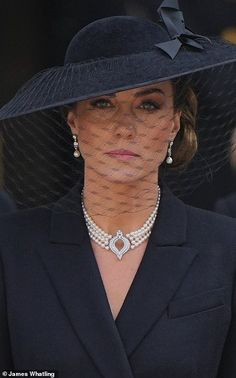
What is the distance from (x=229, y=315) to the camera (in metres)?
1.63

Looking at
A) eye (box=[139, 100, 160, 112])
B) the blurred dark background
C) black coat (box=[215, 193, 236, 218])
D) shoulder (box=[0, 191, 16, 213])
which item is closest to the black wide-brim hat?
eye (box=[139, 100, 160, 112])

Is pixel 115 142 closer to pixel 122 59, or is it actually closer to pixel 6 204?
pixel 122 59

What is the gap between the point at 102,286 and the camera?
5.30 feet

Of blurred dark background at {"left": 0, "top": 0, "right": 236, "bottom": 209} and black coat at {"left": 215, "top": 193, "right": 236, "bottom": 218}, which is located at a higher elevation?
blurred dark background at {"left": 0, "top": 0, "right": 236, "bottom": 209}

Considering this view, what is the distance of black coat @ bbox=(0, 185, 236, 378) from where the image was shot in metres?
1.56

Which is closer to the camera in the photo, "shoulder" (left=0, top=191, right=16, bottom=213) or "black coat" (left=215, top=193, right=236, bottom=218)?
"shoulder" (left=0, top=191, right=16, bottom=213)

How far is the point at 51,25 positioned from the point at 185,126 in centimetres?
107

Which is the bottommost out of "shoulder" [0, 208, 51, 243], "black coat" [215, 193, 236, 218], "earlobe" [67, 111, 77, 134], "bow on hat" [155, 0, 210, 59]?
"black coat" [215, 193, 236, 218]

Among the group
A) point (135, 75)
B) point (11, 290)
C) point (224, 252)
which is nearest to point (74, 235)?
point (11, 290)

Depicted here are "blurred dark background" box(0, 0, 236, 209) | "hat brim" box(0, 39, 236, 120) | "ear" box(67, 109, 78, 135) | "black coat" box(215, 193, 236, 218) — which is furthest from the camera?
"blurred dark background" box(0, 0, 236, 209)

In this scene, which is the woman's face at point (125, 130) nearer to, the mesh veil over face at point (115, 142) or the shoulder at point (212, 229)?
the mesh veil over face at point (115, 142)

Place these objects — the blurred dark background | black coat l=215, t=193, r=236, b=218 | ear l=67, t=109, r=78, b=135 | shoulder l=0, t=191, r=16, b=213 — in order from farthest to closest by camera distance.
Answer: the blurred dark background, black coat l=215, t=193, r=236, b=218, shoulder l=0, t=191, r=16, b=213, ear l=67, t=109, r=78, b=135

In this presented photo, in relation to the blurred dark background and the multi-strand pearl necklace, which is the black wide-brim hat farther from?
the blurred dark background

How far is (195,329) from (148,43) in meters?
0.55
